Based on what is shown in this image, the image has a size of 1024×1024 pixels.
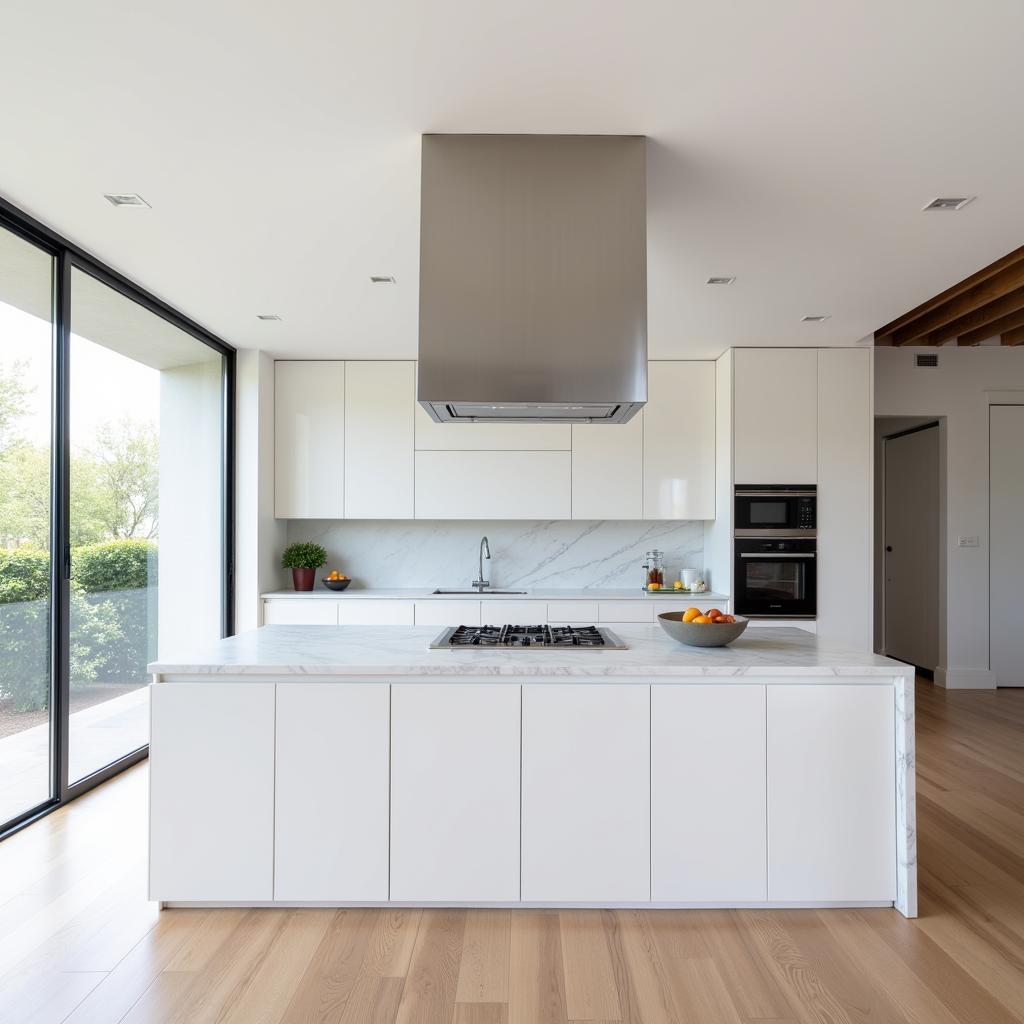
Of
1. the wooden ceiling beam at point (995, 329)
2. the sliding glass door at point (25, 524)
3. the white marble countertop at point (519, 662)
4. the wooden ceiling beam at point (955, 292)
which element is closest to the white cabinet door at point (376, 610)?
the sliding glass door at point (25, 524)

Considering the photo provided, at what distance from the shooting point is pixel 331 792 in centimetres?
255

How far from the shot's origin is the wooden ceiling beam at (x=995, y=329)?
209 inches

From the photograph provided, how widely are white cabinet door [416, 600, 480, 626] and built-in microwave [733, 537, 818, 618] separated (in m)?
1.66

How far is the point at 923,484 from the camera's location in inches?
262

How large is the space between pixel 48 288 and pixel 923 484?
6.26 m

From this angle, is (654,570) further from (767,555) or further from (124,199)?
(124,199)

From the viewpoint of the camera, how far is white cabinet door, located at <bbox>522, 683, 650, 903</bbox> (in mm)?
2537

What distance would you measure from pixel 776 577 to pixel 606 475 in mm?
1285

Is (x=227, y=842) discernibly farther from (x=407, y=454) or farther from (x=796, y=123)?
(x=407, y=454)

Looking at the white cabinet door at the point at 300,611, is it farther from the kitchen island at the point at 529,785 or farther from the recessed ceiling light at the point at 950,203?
the recessed ceiling light at the point at 950,203

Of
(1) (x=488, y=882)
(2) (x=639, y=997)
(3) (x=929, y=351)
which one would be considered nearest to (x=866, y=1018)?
(2) (x=639, y=997)

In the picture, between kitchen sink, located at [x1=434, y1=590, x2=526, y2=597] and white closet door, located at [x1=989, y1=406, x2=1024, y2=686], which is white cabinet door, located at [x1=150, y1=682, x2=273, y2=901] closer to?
kitchen sink, located at [x1=434, y1=590, x2=526, y2=597]

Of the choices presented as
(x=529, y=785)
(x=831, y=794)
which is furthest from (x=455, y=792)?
(x=831, y=794)

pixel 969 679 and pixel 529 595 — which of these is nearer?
pixel 529 595
